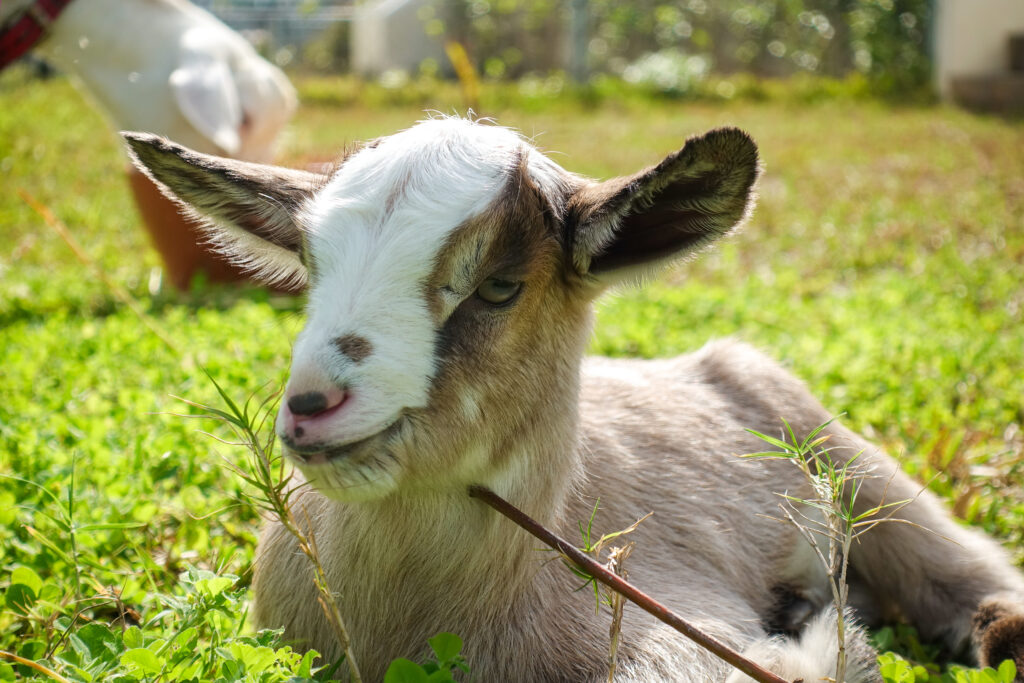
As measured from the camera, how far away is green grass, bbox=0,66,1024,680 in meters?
2.75

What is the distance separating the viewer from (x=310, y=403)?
1.94 m

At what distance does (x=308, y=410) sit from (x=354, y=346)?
17 cm

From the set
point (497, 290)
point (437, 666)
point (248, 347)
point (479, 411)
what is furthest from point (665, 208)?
point (248, 347)

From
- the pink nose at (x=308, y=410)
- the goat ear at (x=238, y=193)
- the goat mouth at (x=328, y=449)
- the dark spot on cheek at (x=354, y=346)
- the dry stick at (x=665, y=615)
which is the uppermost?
the goat ear at (x=238, y=193)

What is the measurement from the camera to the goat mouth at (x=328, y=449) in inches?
77.4

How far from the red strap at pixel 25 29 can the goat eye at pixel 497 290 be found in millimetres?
4739

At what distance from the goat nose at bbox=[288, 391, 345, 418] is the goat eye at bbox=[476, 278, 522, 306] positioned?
18.6 inches

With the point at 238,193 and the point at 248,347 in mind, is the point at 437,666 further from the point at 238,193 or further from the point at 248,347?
the point at 248,347

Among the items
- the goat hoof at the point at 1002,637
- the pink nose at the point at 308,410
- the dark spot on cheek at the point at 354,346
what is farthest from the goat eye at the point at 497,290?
the goat hoof at the point at 1002,637

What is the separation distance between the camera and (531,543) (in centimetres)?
249

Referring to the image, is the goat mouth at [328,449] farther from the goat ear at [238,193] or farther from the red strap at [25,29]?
the red strap at [25,29]

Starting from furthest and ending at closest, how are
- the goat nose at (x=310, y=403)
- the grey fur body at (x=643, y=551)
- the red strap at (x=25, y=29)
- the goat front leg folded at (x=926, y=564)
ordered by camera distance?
the red strap at (x=25, y=29) < the goat front leg folded at (x=926, y=564) < the grey fur body at (x=643, y=551) < the goat nose at (x=310, y=403)

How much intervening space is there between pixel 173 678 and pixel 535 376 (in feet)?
3.61

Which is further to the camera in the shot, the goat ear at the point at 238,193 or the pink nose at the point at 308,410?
the goat ear at the point at 238,193
